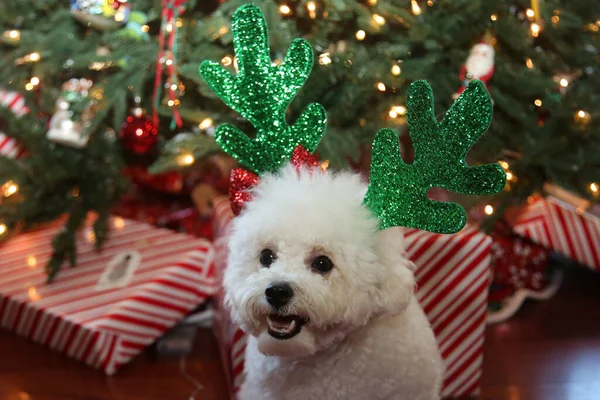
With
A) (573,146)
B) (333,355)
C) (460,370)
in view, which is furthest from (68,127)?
(573,146)

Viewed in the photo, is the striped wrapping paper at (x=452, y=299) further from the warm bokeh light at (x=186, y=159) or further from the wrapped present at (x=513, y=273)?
the wrapped present at (x=513, y=273)

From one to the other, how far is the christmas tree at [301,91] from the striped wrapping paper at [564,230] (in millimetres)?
172

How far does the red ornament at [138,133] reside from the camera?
1551 millimetres

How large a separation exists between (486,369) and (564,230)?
19.4 inches

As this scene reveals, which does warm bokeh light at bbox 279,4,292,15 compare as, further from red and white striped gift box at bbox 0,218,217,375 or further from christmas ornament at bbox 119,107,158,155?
red and white striped gift box at bbox 0,218,217,375

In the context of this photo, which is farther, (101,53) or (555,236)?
(555,236)

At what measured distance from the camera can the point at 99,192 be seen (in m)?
1.56

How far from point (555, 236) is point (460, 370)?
57 cm

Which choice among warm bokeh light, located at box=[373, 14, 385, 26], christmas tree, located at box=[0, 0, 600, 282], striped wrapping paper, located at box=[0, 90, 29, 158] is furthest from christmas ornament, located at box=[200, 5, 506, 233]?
striped wrapping paper, located at box=[0, 90, 29, 158]

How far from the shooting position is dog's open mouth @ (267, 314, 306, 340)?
2.68 ft

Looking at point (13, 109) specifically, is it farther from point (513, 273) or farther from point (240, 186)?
point (513, 273)

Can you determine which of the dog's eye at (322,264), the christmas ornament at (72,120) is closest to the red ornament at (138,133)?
the christmas ornament at (72,120)

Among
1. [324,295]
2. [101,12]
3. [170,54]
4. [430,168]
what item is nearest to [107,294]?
[170,54]

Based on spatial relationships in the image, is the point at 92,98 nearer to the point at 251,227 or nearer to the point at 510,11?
the point at 251,227
